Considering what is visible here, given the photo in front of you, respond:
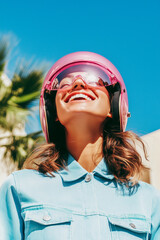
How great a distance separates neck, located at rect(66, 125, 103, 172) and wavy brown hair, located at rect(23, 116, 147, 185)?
62 mm

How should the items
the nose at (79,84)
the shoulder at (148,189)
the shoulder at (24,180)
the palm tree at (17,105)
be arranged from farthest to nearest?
→ the palm tree at (17,105) < the nose at (79,84) < the shoulder at (148,189) < the shoulder at (24,180)

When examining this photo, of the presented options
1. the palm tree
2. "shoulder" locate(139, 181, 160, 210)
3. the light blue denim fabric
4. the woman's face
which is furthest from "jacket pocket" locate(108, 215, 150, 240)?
the palm tree

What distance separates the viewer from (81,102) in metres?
2.28

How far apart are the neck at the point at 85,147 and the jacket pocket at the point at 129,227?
41 cm

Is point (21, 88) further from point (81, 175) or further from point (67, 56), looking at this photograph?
point (81, 175)

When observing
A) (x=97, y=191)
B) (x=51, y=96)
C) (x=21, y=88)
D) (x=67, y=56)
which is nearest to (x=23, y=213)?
(x=97, y=191)

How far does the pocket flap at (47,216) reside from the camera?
1.94 meters

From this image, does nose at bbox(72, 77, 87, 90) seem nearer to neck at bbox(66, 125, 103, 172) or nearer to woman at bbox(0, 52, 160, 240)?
woman at bbox(0, 52, 160, 240)

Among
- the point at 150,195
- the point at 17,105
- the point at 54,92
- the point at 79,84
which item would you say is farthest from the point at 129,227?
the point at 17,105

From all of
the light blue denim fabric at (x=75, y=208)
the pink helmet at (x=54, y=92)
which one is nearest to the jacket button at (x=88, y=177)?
the light blue denim fabric at (x=75, y=208)

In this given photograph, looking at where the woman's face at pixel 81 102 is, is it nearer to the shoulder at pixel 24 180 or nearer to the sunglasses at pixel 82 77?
the sunglasses at pixel 82 77

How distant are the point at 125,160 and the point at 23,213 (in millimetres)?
762

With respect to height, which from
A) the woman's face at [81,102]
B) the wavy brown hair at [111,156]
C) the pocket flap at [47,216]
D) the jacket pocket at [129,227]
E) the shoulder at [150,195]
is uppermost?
the woman's face at [81,102]

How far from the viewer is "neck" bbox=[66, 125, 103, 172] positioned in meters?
2.31
